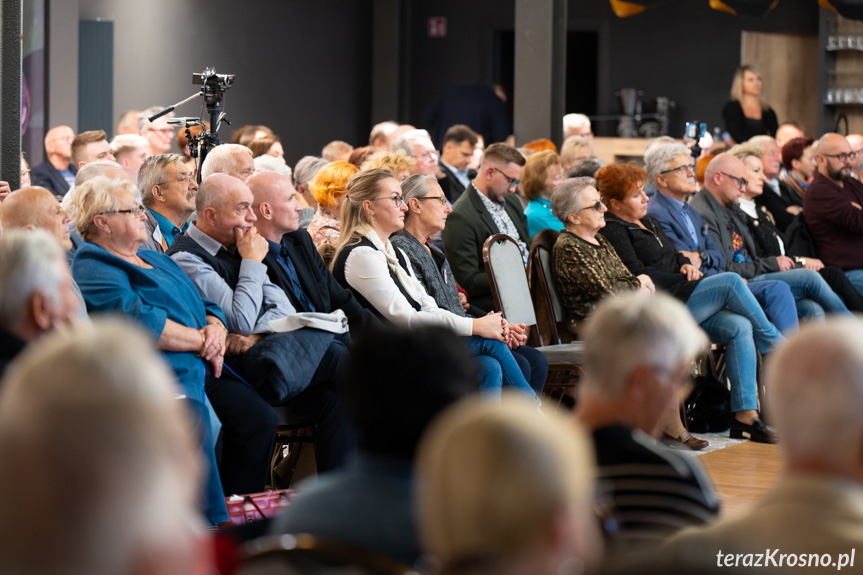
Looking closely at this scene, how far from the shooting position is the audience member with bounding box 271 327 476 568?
146 cm

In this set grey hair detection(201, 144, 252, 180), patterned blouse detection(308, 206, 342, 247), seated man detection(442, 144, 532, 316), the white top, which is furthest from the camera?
seated man detection(442, 144, 532, 316)

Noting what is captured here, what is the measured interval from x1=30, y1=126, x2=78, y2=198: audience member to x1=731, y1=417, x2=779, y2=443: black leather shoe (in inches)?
164

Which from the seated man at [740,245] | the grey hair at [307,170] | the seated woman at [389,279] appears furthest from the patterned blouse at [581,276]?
the grey hair at [307,170]

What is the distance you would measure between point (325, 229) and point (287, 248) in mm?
915

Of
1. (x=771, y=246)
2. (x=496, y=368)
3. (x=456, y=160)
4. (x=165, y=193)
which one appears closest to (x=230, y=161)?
(x=165, y=193)

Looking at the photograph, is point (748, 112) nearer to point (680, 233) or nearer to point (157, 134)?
point (680, 233)

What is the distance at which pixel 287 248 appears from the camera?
3.96 metres

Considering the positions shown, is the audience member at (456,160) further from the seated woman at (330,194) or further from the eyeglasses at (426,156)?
the seated woman at (330,194)

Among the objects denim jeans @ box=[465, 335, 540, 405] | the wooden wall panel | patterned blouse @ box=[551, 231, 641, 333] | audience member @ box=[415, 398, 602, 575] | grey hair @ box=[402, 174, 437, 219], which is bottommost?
denim jeans @ box=[465, 335, 540, 405]

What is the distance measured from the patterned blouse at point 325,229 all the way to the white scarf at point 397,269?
1.74ft

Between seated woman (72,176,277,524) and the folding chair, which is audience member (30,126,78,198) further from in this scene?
seated woman (72,176,277,524)

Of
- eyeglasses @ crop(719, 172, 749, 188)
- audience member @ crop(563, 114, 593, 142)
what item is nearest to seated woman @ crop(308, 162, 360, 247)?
eyeglasses @ crop(719, 172, 749, 188)

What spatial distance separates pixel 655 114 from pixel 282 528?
11012mm

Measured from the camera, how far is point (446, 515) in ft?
3.39
